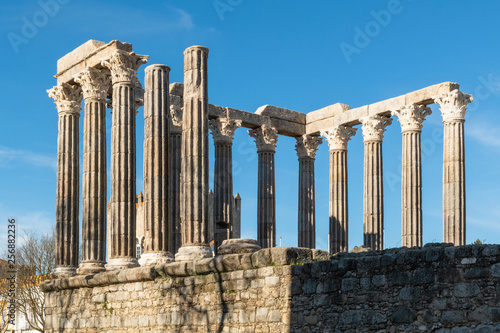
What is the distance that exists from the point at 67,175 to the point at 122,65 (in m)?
4.98

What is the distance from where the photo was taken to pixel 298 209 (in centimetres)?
3744

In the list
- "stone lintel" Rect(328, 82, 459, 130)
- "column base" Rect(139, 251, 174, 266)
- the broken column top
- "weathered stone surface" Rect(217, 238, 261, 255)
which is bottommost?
"column base" Rect(139, 251, 174, 266)

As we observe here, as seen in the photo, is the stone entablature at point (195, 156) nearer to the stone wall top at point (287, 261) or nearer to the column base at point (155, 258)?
the column base at point (155, 258)

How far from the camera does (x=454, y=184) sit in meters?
29.9

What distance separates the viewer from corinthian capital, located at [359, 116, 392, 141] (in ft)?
111

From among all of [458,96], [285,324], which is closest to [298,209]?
[458,96]

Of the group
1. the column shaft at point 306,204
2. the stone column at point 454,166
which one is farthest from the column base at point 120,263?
the column shaft at point 306,204

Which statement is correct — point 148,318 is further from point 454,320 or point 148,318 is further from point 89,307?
point 454,320

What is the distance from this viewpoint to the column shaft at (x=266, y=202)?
35.8 metres

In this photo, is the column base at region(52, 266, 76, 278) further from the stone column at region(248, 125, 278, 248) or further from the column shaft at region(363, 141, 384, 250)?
the column shaft at region(363, 141, 384, 250)

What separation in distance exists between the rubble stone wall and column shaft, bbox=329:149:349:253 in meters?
14.1

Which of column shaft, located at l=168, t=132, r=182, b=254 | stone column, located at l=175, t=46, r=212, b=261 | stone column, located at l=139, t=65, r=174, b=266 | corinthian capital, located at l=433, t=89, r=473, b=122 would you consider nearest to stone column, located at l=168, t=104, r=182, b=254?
column shaft, located at l=168, t=132, r=182, b=254

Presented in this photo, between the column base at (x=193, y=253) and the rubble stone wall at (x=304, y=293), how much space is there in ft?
3.07

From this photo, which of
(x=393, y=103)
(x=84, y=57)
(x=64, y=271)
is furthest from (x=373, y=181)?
(x=64, y=271)
